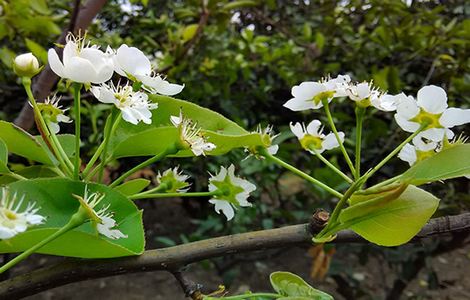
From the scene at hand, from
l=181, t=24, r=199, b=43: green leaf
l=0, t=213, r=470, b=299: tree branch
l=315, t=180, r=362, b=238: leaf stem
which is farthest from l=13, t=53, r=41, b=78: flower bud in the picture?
l=181, t=24, r=199, b=43: green leaf

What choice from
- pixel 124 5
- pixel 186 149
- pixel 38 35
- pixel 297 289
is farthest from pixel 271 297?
pixel 124 5

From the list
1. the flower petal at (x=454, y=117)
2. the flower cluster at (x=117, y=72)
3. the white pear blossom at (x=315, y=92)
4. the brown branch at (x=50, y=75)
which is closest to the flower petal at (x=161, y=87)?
the flower cluster at (x=117, y=72)

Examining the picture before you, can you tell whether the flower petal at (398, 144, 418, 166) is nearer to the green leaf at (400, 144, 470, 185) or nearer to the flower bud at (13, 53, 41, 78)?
the green leaf at (400, 144, 470, 185)

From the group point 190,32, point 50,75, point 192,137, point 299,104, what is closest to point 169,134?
point 192,137

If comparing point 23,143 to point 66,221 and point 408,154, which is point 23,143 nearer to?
point 66,221

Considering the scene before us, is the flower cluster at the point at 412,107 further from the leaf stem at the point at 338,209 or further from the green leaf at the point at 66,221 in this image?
the green leaf at the point at 66,221

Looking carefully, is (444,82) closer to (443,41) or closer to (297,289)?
(443,41)
